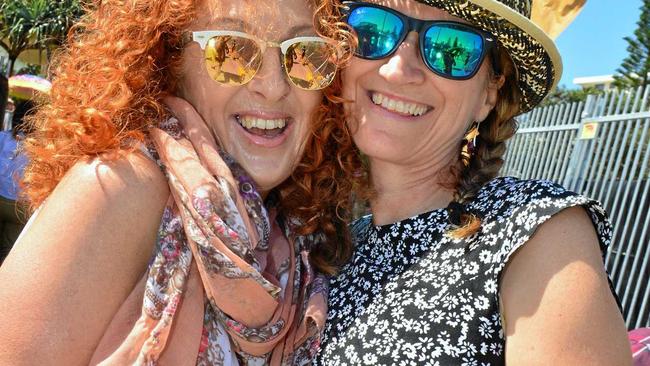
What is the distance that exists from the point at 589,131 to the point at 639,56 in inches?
470

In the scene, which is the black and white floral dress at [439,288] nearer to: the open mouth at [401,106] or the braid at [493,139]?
the braid at [493,139]

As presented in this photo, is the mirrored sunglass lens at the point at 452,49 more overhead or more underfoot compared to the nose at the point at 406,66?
more overhead

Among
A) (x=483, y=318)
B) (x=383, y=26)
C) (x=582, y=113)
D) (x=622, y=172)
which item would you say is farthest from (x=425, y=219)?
(x=582, y=113)

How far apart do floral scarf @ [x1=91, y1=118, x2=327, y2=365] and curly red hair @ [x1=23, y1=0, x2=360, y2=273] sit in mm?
139

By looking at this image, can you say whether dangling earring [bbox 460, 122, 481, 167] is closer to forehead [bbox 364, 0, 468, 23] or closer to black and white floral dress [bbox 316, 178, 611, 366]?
black and white floral dress [bbox 316, 178, 611, 366]

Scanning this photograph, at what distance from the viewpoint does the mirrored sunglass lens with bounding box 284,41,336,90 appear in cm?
236

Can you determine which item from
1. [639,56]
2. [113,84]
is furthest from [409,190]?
[639,56]

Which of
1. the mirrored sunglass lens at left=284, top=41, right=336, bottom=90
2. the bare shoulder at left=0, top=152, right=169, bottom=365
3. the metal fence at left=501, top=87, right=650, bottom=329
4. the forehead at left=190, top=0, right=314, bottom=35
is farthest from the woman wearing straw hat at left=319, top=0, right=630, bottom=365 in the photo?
the metal fence at left=501, top=87, right=650, bottom=329

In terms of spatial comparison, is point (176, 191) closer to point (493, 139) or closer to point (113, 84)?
point (113, 84)

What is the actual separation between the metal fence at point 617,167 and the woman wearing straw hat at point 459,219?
520 cm

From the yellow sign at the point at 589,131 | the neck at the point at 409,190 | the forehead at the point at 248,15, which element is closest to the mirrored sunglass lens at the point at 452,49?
the neck at the point at 409,190

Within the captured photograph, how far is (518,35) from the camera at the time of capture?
2.35 metres

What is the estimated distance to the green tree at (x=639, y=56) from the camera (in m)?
17.7

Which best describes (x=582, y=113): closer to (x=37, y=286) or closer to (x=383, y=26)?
(x=383, y=26)
